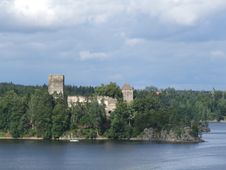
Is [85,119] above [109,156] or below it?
above

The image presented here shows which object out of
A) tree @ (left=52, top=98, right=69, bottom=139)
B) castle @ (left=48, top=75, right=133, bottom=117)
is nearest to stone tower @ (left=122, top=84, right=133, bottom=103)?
castle @ (left=48, top=75, right=133, bottom=117)

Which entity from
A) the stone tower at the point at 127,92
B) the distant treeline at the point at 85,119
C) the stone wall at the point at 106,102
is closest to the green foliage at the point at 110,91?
the stone tower at the point at 127,92

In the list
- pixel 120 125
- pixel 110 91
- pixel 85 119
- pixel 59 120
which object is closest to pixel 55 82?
pixel 110 91

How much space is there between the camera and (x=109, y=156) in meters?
81.5

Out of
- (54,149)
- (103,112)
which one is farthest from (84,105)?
(54,149)

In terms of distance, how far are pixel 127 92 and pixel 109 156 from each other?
43204 mm

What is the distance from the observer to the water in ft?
230

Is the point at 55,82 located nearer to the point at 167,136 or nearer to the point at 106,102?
the point at 106,102

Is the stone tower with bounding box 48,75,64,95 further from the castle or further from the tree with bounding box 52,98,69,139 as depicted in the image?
the tree with bounding box 52,98,69,139

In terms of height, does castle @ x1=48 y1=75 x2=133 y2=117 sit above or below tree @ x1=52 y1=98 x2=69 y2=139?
above

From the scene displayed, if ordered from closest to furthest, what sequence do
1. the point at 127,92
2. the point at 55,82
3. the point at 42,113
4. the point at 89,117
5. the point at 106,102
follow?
1. the point at 89,117
2. the point at 42,113
3. the point at 106,102
4. the point at 55,82
5. the point at 127,92

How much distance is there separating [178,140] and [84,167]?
4151 cm

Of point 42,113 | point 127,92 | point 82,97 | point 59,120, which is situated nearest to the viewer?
point 59,120

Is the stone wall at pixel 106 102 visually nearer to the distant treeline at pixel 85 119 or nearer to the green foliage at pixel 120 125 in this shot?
the distant treeline at pixel 85 119
